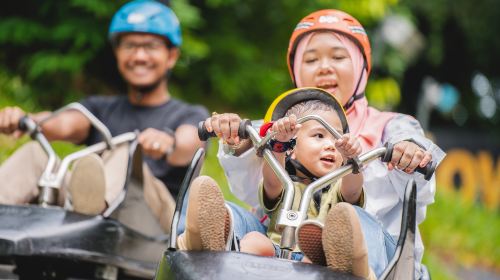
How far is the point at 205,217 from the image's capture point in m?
3.00

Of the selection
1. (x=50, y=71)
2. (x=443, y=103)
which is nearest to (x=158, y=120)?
(x=50, y=71)

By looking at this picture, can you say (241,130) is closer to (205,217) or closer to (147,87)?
(205,217)

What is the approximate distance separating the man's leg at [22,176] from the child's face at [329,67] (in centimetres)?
147

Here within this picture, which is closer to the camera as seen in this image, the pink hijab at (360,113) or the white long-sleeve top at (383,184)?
the white long-sleeve top at (383,184)

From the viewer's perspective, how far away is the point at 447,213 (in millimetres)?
11383

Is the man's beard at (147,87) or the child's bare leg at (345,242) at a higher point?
the man's beard at (147,87)

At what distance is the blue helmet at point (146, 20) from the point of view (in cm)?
544

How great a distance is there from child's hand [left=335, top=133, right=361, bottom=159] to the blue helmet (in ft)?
8.43

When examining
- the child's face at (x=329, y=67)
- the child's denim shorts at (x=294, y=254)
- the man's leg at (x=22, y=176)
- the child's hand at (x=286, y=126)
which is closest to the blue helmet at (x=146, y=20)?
the man's leg at (x=22, y=176)

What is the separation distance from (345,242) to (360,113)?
1399 mm

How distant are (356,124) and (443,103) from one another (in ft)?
67.9

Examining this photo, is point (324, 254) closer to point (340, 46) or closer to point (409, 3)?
point (340, 46)

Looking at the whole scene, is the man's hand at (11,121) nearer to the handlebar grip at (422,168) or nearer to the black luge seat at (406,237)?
the handlebar grip at (422,168)

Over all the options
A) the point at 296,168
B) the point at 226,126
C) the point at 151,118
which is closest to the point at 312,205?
the point at 296,168
